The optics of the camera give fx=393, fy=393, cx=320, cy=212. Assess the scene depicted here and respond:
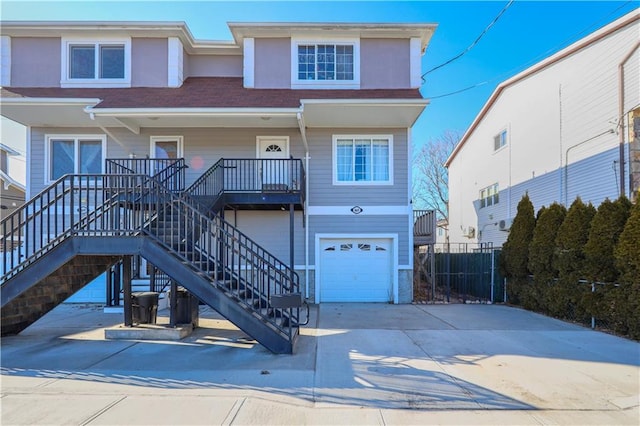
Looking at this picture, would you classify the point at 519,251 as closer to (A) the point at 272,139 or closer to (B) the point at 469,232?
(A) the point at 272,139

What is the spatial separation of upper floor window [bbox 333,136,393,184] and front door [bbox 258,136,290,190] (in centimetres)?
160

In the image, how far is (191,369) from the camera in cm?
541

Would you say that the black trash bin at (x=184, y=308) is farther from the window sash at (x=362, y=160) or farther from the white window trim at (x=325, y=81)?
the white window trim at (x=325, y=81)

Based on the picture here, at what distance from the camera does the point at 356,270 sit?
12086mm

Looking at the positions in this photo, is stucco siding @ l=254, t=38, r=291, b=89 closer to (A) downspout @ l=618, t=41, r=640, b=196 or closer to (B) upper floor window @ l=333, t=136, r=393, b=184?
(B) upper floor window @ l=333, t=136, r=393, b=184

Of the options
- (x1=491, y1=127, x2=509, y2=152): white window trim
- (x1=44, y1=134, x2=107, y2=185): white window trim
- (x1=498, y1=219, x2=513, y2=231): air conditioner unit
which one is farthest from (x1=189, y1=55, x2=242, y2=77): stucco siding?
(x1=498, y1=219, x2=513, y2=231): air conditioner unit

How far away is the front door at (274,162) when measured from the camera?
1105 cm

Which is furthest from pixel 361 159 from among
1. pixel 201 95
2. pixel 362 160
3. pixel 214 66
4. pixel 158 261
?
pixel 158 261

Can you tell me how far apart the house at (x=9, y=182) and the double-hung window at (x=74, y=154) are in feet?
38.1

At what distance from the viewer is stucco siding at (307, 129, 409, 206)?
12023 mm

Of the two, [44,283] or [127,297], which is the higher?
[44,283]

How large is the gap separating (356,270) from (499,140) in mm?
11266

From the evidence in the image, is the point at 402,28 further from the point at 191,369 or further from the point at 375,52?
the point at 191,369

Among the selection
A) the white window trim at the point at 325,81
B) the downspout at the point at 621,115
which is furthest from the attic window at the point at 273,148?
the downspout at the point at 621,115
